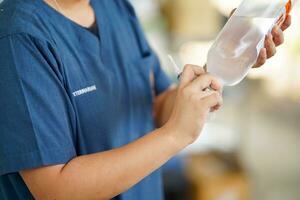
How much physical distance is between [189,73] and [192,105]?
0.07m

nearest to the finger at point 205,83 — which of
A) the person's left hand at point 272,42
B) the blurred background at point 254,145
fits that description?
the person's left hand at point 272,42

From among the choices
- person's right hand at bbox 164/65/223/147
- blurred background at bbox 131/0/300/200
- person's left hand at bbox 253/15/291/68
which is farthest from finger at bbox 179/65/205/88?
blurred background at bbox 131/0/300/200

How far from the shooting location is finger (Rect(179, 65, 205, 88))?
77cm

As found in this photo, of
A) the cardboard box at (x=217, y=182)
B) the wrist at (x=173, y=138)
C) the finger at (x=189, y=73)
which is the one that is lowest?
the cardboard box at (x=217, y=182)

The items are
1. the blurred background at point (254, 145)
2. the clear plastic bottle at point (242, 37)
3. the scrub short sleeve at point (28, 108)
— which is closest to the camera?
the scrub short sleeve at point (28, 108)

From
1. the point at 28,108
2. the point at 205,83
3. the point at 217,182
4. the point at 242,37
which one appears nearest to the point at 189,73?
the point at 205,83

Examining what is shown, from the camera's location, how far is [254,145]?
77.3 inches

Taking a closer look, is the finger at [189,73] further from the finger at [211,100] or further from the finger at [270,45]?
the finger at [270,45]

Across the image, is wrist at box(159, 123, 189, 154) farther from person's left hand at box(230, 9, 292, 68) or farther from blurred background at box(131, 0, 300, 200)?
blurred background at box(131, 0, 300, 200)

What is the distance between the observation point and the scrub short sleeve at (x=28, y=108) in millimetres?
720

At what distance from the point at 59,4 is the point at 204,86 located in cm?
35

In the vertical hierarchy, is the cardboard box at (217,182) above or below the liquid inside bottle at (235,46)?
below

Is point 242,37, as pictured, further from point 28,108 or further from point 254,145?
point 254,145

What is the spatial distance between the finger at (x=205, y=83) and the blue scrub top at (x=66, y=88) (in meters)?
0.23
